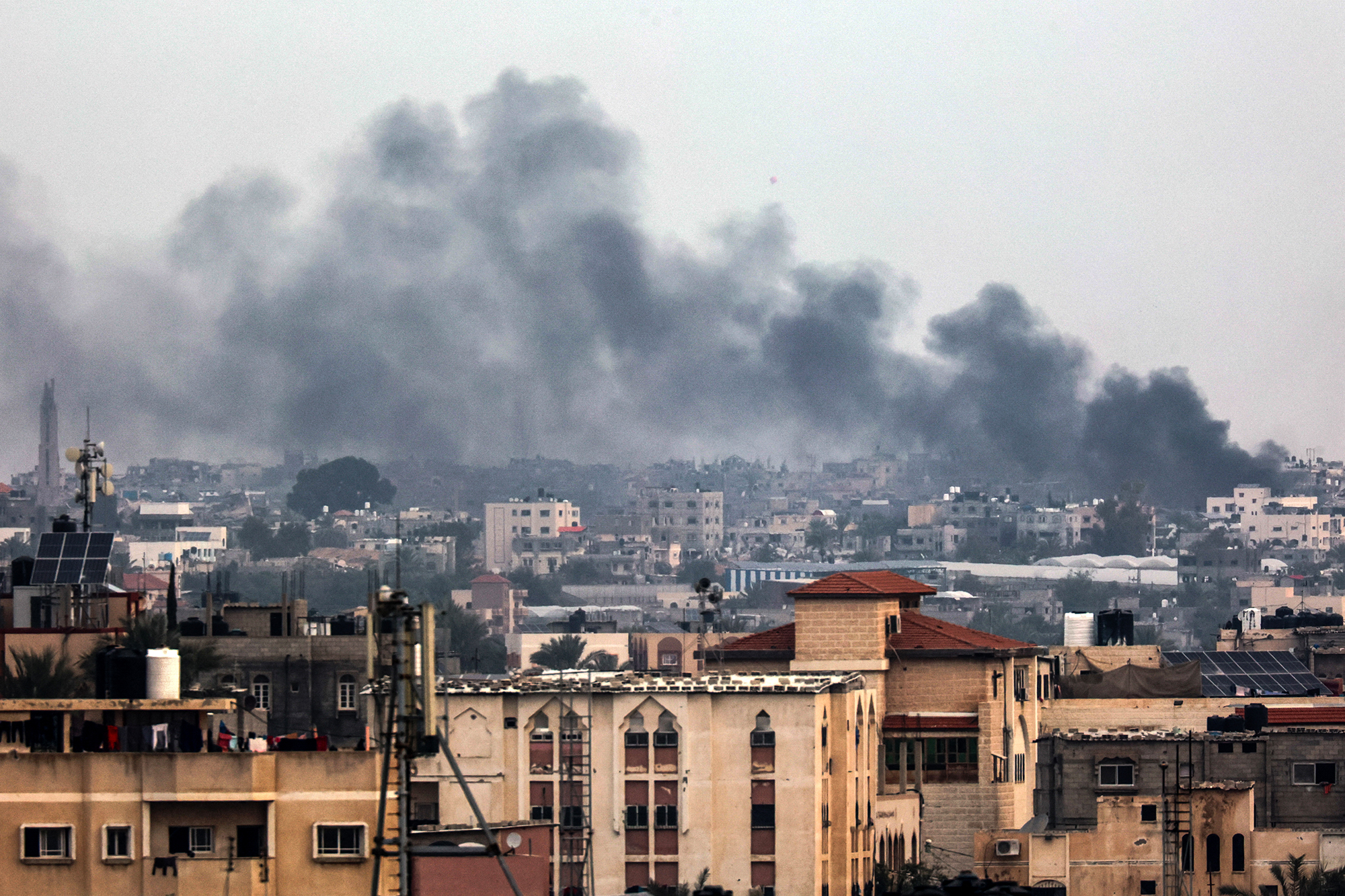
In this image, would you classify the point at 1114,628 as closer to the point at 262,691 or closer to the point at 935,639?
the point at 935,639

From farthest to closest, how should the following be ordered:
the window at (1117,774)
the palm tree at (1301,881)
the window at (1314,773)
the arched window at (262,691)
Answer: the arched window at (262,691) → the window at (1117,774) → the window at (1314,773) → the palm tree at (1301,881)

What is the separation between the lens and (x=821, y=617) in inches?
2448

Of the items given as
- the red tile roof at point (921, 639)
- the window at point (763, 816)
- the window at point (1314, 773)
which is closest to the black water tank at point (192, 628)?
the red tile roof at point (921, 639)

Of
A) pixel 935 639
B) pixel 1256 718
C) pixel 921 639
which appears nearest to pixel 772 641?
pixel 921 639

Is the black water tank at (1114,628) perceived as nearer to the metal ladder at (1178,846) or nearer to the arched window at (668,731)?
the metal ladder at (1178,846)

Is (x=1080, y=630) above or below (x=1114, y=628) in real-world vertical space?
below

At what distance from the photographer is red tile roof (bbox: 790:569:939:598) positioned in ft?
204

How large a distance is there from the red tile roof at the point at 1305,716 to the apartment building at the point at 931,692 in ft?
15.2

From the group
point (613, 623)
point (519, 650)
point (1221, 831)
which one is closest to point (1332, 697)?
point (1221, 831)

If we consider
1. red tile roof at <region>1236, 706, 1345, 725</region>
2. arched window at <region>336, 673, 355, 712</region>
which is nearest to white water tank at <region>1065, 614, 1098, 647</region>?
red tile roof at <region>1236, 706, 1345, 725</region>

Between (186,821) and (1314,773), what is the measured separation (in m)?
29.6

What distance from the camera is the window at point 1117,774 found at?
58344mm

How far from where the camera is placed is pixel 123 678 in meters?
36.4

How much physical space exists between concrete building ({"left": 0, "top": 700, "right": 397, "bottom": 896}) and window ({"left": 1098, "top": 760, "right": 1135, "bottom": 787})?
27837 millimetres
